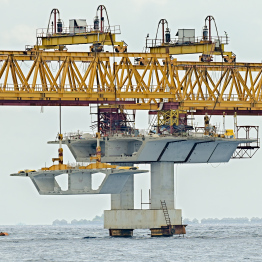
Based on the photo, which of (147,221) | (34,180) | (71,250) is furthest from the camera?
(147,221)

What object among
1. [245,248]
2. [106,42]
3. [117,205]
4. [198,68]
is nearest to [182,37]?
[198,68]

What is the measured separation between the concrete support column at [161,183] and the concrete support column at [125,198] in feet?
9.13

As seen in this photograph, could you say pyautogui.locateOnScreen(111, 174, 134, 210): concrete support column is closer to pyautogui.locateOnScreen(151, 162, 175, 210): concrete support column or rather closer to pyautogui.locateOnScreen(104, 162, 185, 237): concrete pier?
pyautogui.locateOnScreen(104, 162, 185, 237): concrete pier

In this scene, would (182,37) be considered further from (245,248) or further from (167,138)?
(245,248)

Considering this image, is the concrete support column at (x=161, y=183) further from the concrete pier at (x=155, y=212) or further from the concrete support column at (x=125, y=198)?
the concrete support column at (x=125, y=198)

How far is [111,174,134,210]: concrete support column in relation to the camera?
126875mm

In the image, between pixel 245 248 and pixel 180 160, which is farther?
pixel 180 160

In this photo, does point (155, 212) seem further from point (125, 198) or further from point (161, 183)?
point (125, 198)

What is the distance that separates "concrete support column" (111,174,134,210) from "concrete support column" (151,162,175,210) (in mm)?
2783

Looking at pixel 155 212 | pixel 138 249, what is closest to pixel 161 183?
pixel 155 212

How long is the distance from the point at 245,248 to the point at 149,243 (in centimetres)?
1122

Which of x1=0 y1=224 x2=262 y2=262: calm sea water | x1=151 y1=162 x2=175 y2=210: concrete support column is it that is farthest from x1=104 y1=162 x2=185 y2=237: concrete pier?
x1=0 y1=224 x2=262 y2=262: calm sea water

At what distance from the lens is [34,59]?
115188mm

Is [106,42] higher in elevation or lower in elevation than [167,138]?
higher
